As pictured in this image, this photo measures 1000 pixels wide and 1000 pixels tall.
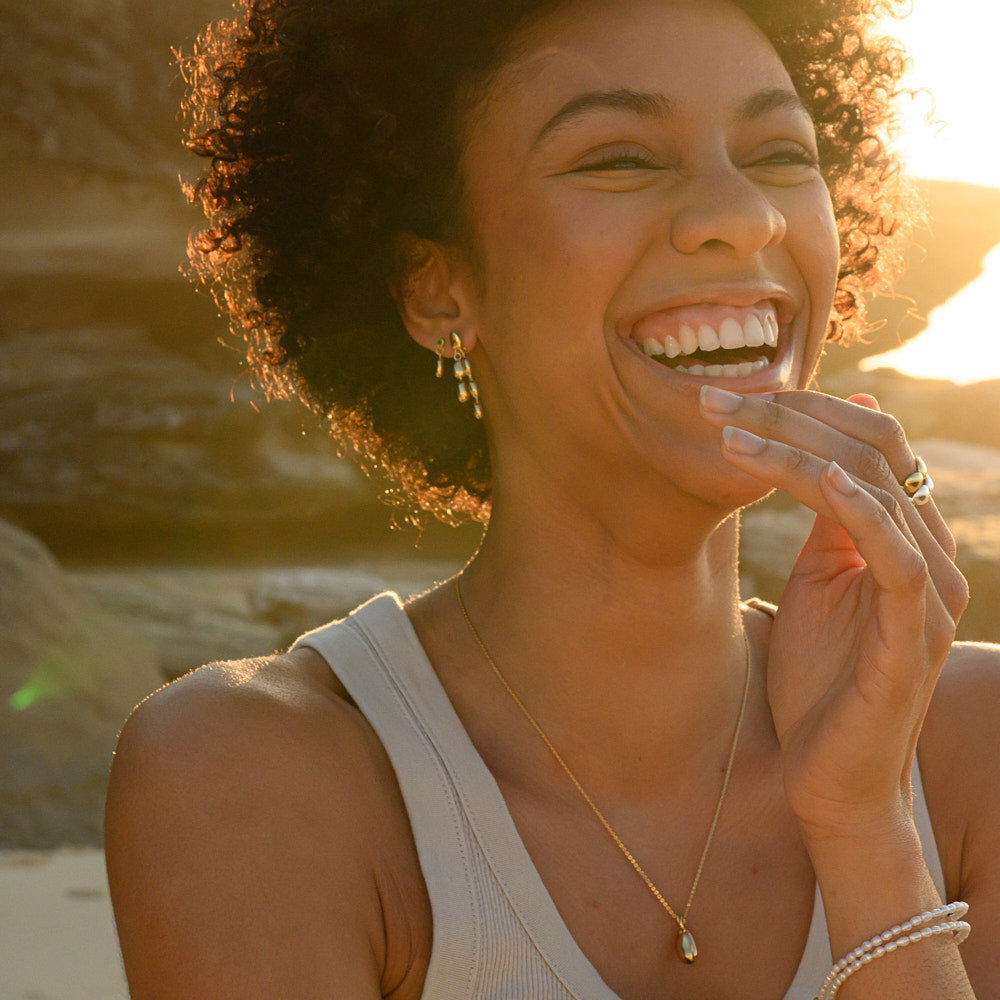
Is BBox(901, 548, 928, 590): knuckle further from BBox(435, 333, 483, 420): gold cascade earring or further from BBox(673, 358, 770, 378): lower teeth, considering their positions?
BBox(435, 333, 483, 420): gold cascade earring

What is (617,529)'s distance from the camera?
7.57ft

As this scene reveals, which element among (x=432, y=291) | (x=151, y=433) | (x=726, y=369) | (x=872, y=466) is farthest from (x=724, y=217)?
(x=151, y=433)

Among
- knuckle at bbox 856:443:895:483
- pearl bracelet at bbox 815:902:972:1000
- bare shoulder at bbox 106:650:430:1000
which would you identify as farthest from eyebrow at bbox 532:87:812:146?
pearl bracelet at bbox 815:902:972:1000

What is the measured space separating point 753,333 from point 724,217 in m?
0.21

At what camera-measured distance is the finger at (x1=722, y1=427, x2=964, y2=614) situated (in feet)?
5.87

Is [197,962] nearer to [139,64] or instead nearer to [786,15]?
→ [786,15]

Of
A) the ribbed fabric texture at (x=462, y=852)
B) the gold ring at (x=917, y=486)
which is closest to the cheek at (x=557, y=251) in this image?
the gold ring at (x=917, y=486)

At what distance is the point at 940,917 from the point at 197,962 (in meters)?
1.09

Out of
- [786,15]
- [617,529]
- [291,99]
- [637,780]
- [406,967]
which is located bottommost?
[406,967]

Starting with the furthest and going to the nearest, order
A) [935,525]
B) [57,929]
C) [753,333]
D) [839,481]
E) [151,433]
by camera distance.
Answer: [151,433] < [57,929] < [753,333] < [935,525] < [839,481]

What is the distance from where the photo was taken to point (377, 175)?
2.57 m

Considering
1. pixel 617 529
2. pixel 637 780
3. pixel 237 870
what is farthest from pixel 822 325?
pixel 237 870

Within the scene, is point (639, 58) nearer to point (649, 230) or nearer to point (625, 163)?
point (625, 163)

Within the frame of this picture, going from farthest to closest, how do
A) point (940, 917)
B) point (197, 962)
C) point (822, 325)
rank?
point (822, 325) < point (940, 917) < point (197, 962)
